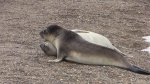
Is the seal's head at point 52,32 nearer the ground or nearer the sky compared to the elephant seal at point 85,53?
nearer the sky

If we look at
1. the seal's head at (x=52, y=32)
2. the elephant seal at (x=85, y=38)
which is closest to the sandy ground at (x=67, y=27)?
the elephant seal at (x=85, y=38)

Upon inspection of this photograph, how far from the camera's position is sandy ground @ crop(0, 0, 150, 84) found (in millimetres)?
5422

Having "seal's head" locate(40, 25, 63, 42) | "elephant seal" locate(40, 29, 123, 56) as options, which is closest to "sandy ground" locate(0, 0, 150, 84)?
"elephant seal" locate(40, 29, 123, 56)

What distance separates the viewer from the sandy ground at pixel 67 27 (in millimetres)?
5422

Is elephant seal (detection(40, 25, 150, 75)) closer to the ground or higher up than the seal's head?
closer to the ground

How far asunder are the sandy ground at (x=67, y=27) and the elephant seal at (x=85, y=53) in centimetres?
12

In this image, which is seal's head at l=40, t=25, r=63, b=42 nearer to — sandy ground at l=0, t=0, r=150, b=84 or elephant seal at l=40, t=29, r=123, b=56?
elephant seal at l=40, t=29, r=123, b=56

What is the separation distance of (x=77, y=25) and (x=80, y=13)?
1.03 m

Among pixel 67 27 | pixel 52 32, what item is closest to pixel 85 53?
pixel 52 32

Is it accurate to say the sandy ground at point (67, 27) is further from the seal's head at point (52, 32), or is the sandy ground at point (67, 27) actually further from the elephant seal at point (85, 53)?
the seal's head at point (52, 32)

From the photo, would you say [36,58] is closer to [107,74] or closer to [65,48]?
[65,48]

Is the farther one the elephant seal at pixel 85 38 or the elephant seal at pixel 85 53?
the elephant seal at pixel 85 38

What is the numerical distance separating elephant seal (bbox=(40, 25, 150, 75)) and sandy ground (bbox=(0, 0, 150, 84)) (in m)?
0.12

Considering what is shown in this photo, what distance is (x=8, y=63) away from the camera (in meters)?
5.98
